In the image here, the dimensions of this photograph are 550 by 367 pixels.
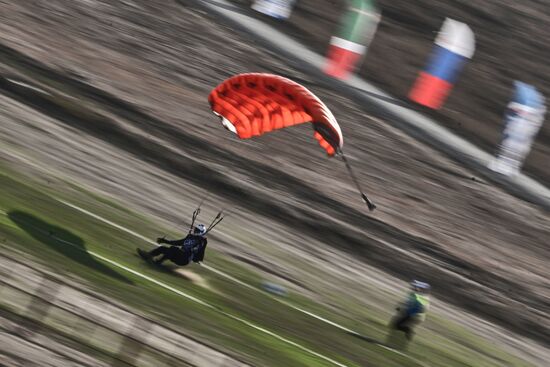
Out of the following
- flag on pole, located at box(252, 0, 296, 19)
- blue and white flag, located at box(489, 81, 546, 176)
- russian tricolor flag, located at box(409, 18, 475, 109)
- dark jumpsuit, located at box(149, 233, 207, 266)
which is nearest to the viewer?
dark jumpsuit, located at box(149, 233, 207, 266)

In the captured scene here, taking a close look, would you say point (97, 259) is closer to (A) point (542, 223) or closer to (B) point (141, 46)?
(B) point (141, 46)

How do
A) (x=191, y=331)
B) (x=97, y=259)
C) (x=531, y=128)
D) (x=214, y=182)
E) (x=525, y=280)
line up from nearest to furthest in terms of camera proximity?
(x=191, y=331) < (x=97, y=259) < (x=214, y=182) < (x=525, y=280) < (x=531, y=128)

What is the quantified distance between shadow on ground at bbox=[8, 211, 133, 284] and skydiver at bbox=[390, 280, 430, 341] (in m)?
8.17

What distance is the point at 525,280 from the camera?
31.6 m

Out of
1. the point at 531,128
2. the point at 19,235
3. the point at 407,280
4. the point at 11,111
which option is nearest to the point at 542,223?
the point at 531,128

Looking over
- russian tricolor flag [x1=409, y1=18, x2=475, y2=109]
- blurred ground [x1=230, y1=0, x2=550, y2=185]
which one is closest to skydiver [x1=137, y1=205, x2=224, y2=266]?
blurred ground [x1=230, y1=0, x2=550, y2=185]

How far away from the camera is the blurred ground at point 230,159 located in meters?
28.2

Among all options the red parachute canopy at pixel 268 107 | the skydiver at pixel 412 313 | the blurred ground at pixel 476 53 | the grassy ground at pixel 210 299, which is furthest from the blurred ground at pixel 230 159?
the red parachute canopy at pixel 268 107

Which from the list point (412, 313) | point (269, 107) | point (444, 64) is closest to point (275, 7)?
point (444, 64)

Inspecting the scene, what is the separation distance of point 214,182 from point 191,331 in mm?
11302

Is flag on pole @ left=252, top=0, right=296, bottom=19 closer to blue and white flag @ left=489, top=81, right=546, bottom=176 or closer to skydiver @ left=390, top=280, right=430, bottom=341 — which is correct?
blue and white flag @ left=489, top=81, right=546, bottom=176

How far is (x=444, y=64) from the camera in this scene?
3844 cm

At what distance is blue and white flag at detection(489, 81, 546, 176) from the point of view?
3659 cm

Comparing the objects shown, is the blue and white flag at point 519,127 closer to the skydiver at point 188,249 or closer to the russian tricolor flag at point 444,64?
the russian tricolor flag at point 444,64
